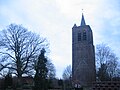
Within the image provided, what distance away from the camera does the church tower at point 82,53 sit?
7775cm

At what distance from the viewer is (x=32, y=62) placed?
39062 millimetres

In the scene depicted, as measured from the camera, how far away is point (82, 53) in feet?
271

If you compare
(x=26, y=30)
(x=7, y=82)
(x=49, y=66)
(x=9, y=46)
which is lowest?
(x=7, y=82)

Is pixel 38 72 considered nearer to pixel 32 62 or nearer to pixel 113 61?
pixel 32 62

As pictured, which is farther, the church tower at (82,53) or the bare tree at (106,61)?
the church tower at (82,53)

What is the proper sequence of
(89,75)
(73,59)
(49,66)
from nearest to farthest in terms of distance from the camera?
(49,66)
(89,75)
(73,59)

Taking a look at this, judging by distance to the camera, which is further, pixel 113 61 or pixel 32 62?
pixel 113 61

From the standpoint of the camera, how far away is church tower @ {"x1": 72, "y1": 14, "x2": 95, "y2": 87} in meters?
77.8

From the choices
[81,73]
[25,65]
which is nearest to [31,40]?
[25,65]

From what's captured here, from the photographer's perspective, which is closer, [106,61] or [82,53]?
[106,61]

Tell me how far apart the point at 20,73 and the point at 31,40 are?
6.60m

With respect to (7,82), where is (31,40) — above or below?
above

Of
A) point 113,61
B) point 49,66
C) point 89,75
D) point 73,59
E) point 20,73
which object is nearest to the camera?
point 20,73

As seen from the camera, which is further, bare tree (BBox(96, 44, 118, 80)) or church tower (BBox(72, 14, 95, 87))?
church tower (BBox(72, 14, 95, 87))
